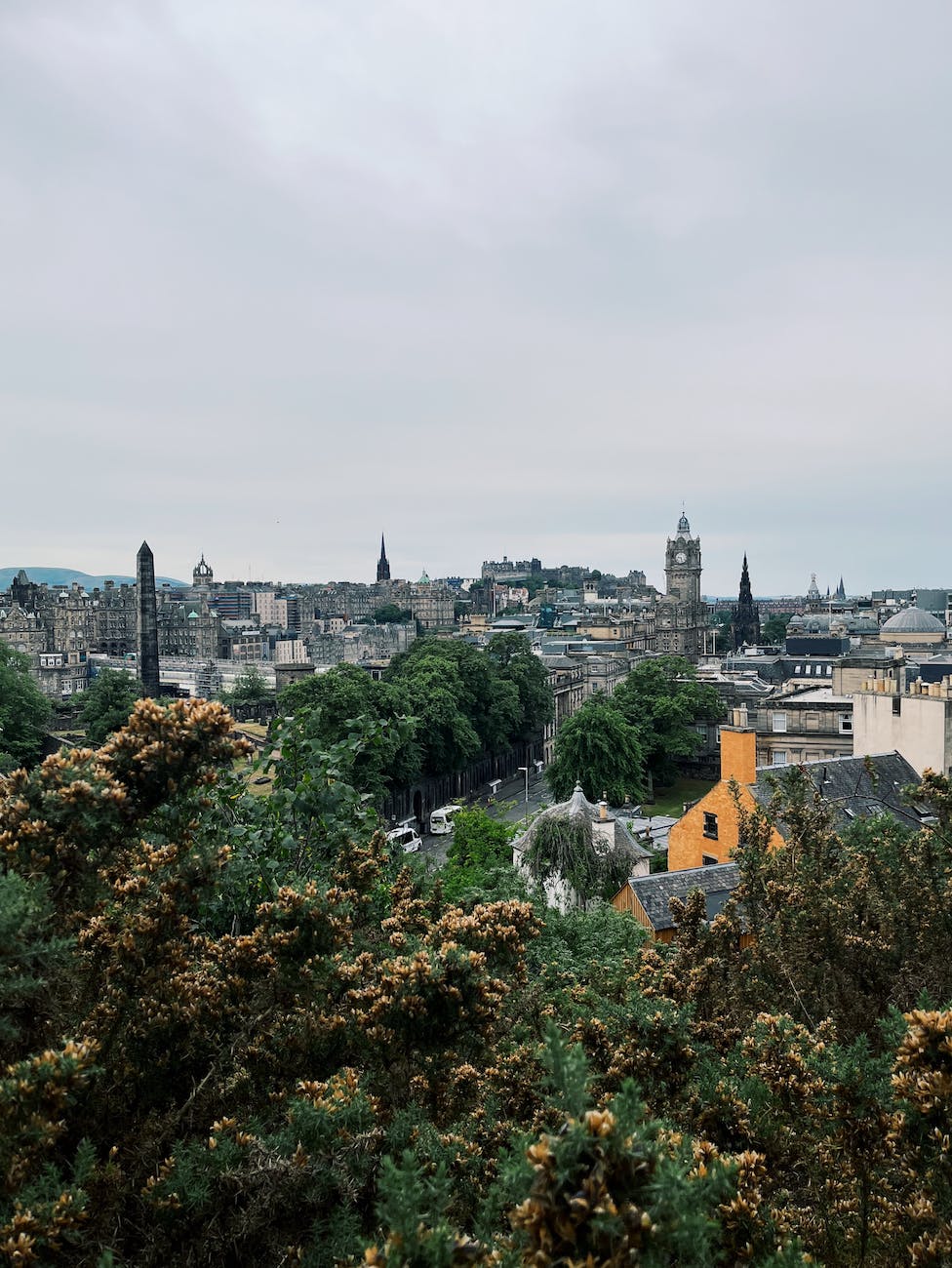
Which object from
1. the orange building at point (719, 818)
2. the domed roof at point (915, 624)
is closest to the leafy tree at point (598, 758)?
the orange building at point (719, 818)

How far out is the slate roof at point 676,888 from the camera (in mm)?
21594

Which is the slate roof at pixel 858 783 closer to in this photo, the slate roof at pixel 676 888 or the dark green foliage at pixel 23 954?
the slate roof at pixel 676 888

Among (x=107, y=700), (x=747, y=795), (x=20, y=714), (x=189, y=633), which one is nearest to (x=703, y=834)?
(x=747, y=795)

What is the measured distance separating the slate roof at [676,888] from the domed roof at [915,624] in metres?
89.9

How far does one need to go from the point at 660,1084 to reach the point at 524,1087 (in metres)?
1.13

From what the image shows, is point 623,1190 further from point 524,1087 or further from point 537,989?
point 537,989

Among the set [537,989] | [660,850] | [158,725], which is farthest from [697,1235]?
[660,850]

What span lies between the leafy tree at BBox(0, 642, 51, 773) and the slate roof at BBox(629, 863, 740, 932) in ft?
153

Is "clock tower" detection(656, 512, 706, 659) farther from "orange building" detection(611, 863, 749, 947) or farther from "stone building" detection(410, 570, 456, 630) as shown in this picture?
"orange building" detection(611, 863, 749, 947)

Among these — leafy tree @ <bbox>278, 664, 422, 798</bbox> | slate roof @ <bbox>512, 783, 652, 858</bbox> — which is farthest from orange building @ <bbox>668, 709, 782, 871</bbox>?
leafy tree @ <bbox>278, 664, 422, 798</bbox>

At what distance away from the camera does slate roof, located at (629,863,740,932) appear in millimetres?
21594

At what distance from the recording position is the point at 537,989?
1134cm

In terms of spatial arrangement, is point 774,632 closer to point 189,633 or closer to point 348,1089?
point 189,633

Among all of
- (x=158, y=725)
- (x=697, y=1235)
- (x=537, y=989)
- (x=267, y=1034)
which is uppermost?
(x=158, y=725)
